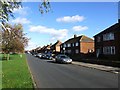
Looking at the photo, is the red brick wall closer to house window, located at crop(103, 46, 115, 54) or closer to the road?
house window, located at crop(103, 46, 115, 54)

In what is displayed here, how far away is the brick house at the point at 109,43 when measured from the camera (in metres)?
47.8

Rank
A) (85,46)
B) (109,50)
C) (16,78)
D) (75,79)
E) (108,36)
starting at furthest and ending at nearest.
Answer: (85,46) < (108,36) < (109,50) < (75,79) < (16,78)

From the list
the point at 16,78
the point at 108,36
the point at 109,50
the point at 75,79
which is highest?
the point at 108,36

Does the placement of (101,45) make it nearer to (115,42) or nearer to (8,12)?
(115,42)

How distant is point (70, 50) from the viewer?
95188 millimetres

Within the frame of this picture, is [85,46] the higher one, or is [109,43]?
[85,46]

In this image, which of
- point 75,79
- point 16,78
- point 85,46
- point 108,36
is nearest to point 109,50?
point 108,36

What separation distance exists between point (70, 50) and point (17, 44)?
4440 cm

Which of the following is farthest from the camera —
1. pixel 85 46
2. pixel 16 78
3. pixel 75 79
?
pixel 85 46

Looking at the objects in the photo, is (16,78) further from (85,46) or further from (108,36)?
(85,46)

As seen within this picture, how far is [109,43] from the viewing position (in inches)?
2041

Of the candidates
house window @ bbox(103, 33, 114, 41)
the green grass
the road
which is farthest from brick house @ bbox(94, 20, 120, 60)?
the green grass

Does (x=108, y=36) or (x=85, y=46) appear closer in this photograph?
(x=108, y=36)

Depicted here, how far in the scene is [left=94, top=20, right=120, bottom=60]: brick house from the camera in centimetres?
4783
